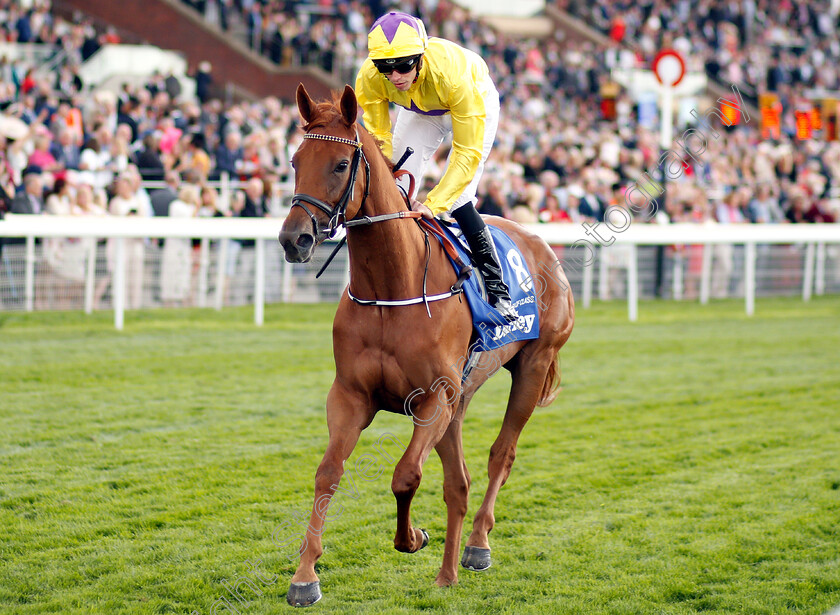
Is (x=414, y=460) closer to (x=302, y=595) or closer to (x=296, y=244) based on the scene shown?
(x=302, y=595)

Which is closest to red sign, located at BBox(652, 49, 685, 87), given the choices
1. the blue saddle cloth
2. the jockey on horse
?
the blue saddle cloth

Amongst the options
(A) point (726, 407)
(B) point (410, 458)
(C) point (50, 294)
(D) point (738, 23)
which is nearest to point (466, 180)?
(B) point (410, 458)

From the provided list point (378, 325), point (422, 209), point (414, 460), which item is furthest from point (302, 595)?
point (422, 209)

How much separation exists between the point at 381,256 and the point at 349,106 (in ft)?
1.81

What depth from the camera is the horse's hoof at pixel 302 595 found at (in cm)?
339

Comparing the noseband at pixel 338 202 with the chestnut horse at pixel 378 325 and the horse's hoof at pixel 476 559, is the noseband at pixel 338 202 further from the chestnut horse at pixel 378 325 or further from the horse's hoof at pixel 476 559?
the horse's hoof at pixel 476 559

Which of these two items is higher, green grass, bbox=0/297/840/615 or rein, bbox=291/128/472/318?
rein, bbox=291/128/472/318

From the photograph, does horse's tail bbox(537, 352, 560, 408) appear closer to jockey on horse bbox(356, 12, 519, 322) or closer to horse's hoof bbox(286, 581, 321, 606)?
jockey on horse bbox(356, 12, 519, 322)

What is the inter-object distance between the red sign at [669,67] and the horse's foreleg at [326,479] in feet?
34.3

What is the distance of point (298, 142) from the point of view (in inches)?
497

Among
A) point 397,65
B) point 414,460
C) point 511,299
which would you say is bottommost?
point 414,460

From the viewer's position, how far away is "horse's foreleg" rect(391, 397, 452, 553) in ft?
11.6

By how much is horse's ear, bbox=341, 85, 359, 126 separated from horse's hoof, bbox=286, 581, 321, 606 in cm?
159

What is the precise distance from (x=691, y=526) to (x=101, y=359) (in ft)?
16.7
